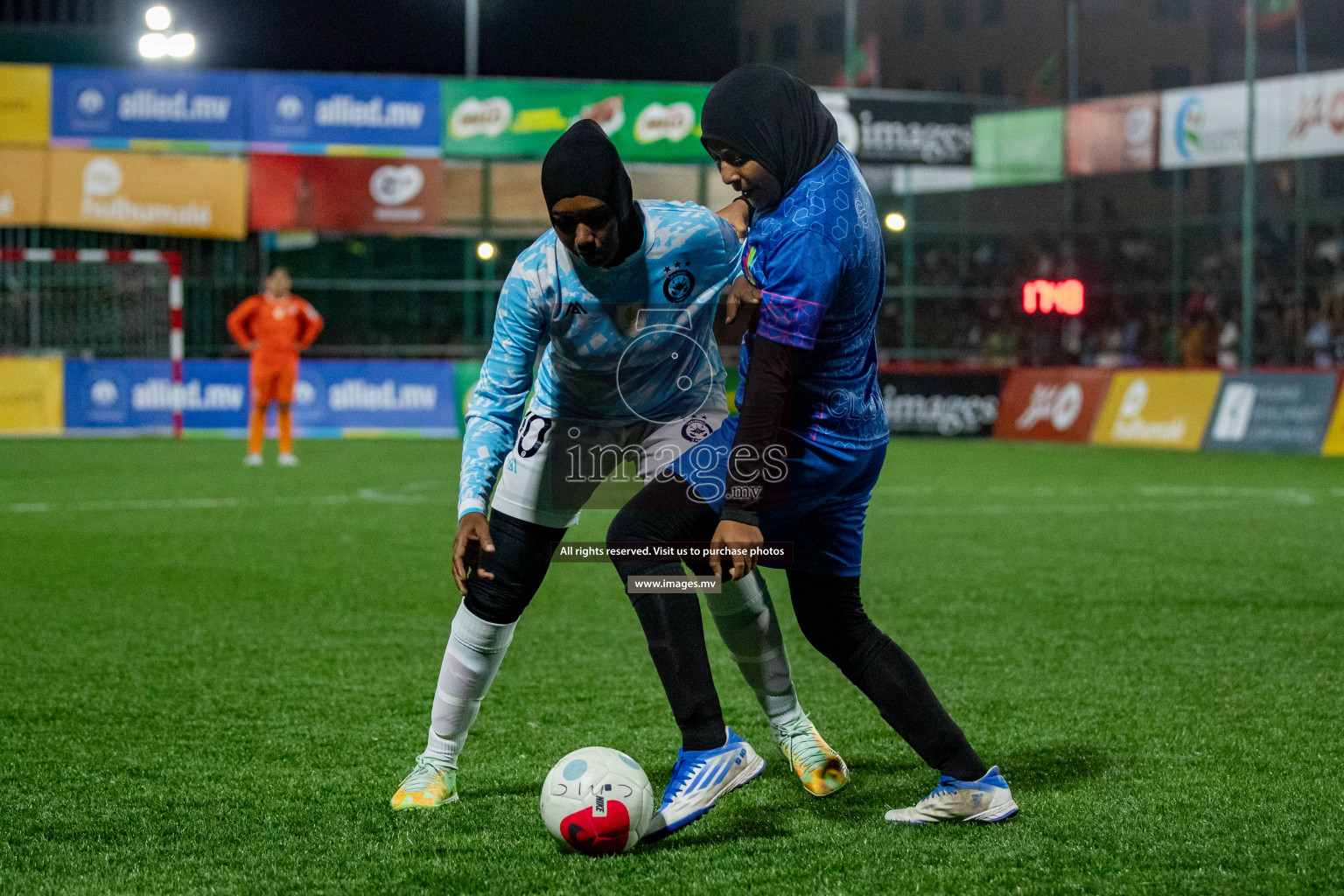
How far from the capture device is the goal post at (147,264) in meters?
19.8

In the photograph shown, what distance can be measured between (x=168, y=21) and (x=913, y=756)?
20.0m

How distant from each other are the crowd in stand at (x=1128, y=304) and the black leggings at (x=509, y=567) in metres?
21.0

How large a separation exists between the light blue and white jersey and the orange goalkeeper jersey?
13681 mm

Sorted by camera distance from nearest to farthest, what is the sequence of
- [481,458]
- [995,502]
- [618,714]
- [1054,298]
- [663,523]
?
[663,523] → [481,458] → [618,714] → [995,502] → [1054,298]

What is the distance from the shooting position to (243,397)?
72.9 ft

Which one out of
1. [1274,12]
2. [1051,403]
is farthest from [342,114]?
[1274,12]

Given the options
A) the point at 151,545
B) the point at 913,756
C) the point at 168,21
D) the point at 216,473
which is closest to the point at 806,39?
the point at 168,21

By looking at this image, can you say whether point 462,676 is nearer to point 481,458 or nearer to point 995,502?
point 481,458

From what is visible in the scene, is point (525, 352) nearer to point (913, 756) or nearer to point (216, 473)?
point (913, 756)

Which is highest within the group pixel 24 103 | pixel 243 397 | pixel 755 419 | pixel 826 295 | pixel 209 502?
pixel 24 103

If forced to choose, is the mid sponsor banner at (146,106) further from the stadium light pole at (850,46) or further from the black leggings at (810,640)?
the black leggings at (810,640)

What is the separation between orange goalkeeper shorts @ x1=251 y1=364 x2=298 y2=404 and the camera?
55.4 ft

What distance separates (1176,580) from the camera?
805 centimetres

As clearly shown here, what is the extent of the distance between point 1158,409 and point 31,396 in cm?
1512
